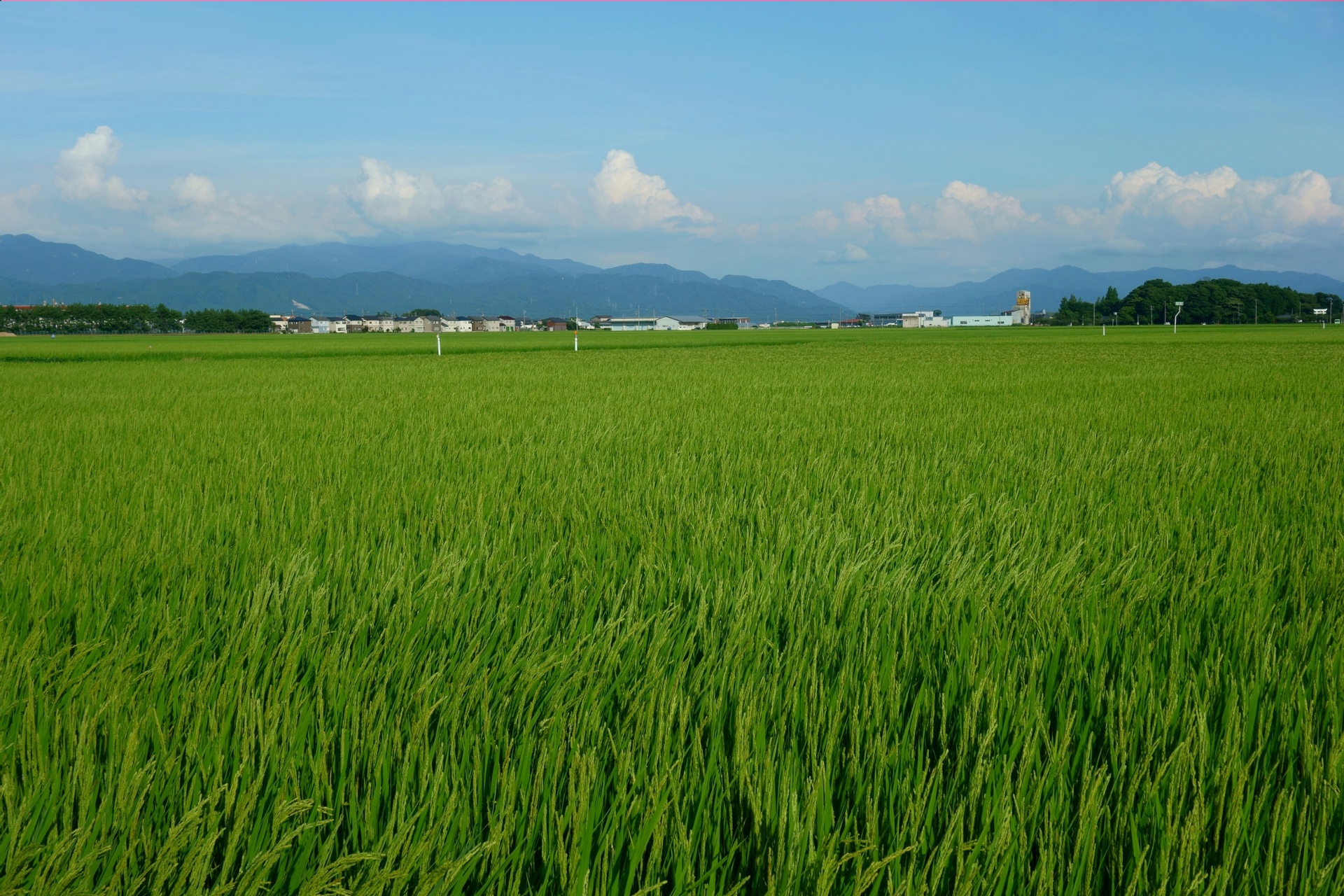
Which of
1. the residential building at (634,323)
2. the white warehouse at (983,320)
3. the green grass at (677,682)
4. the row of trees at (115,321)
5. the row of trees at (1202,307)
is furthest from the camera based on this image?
the residential building at (634,323)

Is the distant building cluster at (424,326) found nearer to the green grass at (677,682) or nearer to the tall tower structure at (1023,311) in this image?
the tall tower structure at (1023,311)

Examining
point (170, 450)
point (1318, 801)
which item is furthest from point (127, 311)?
point (1318, 801)

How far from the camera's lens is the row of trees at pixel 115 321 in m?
90.8

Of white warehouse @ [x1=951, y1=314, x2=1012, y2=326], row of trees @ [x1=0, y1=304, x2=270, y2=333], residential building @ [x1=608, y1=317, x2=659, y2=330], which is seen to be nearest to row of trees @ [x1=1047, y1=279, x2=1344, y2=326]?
white warehouse @ [x1=951, y1=314, x2=1012, y2=326]

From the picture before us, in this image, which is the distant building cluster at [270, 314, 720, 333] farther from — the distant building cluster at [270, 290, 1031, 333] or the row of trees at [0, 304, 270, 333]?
the row of trees at [0, 304, 270, 333]

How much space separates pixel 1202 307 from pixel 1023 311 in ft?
104

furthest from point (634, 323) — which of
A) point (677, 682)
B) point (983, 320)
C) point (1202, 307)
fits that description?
point (677, 682)

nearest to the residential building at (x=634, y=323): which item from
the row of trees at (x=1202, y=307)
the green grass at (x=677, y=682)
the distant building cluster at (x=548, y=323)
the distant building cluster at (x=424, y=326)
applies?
the distant building cluster at (x=548, y=323)

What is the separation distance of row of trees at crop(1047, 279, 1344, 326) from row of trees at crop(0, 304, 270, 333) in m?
108

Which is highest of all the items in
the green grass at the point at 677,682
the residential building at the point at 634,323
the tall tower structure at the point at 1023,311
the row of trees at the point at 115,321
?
the tall tower structure at the point at 1023,311

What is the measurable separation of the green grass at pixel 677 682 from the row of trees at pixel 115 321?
355ft

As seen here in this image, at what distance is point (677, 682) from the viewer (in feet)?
4.64

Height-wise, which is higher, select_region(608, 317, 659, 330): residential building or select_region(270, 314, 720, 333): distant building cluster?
select_region(608, 317, 659, 330): residential building

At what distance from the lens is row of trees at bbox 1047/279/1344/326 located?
108750 mm
